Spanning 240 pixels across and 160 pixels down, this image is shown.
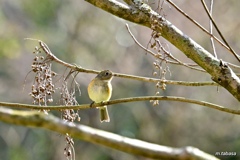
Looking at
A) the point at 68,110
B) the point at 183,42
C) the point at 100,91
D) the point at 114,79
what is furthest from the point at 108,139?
the point at 114,79

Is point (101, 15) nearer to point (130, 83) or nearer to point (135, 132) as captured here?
point (130, 83)

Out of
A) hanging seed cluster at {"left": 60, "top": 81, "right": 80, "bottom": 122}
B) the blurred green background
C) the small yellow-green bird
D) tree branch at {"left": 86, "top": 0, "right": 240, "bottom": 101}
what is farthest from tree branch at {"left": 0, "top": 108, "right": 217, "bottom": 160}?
the blurred green background

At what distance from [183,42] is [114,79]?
907 centimetres

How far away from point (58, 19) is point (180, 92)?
145 inches

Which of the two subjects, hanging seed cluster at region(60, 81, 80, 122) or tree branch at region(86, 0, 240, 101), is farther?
hanging seed cluster at region(60, 81, 80, 122)

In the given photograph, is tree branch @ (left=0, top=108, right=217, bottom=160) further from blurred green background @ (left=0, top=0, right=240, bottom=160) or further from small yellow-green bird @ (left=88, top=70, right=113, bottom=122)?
blurred green background @ (left=0, top=0, right=240, bottom=160)

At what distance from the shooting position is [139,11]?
2.48 meters

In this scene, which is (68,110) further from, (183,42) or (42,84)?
(183,42)

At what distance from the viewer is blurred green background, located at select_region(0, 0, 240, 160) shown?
1080 centimetres

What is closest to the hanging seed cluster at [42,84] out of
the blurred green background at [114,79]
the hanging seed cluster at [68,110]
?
the hanging seed cluster at [68,110]

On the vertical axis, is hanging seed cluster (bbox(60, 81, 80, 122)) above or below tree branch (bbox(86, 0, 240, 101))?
below

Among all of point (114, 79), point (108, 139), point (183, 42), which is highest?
point (114, 79)

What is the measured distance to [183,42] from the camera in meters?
2.38

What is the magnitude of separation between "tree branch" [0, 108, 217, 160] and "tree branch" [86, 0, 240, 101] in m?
1.28
